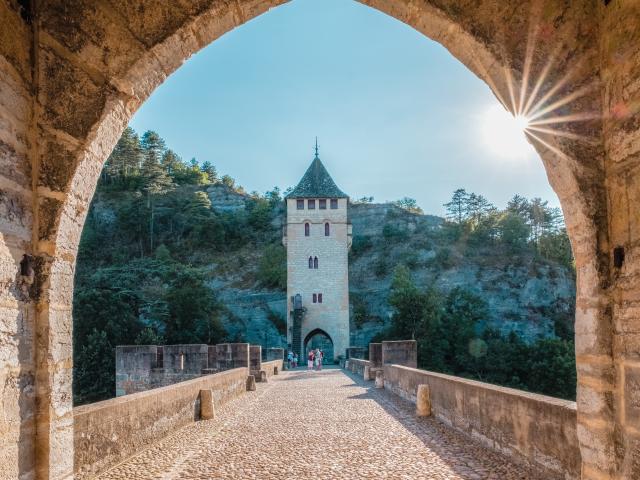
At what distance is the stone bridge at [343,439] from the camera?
15.8 feet

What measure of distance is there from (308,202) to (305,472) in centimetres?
3437

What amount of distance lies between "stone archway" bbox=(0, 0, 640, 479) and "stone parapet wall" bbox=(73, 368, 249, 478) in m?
2.07

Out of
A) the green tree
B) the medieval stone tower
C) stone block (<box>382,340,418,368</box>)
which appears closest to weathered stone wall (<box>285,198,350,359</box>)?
the medieval stone tower

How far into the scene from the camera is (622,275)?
2.74 m

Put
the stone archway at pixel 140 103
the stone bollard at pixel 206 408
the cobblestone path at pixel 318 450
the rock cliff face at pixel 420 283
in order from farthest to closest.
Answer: the rock cliff face at pixel 420 283, the stone bollard at pixel 206 408, the cobblestone path at pixel 318 450, the stone archway at pixel 140 103

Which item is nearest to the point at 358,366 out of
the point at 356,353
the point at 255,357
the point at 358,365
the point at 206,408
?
the point at 358,365

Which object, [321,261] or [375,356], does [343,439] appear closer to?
[375,356]

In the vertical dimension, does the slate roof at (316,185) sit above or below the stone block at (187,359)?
above

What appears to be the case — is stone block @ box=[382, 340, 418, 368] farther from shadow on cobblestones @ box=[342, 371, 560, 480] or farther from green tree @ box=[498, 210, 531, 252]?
green tree @ box=[498, 210, 531, 252]

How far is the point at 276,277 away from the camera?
4588 cm

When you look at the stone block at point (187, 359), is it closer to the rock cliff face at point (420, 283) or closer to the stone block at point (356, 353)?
the stone block at point (356, 353)

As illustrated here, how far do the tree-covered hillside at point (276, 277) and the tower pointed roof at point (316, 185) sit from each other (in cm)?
785

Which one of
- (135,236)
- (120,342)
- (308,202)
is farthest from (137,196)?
(120,342)

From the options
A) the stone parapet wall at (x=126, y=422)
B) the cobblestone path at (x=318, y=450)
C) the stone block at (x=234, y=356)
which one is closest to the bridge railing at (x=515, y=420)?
the cobblestone path at (x=318, y=450)
